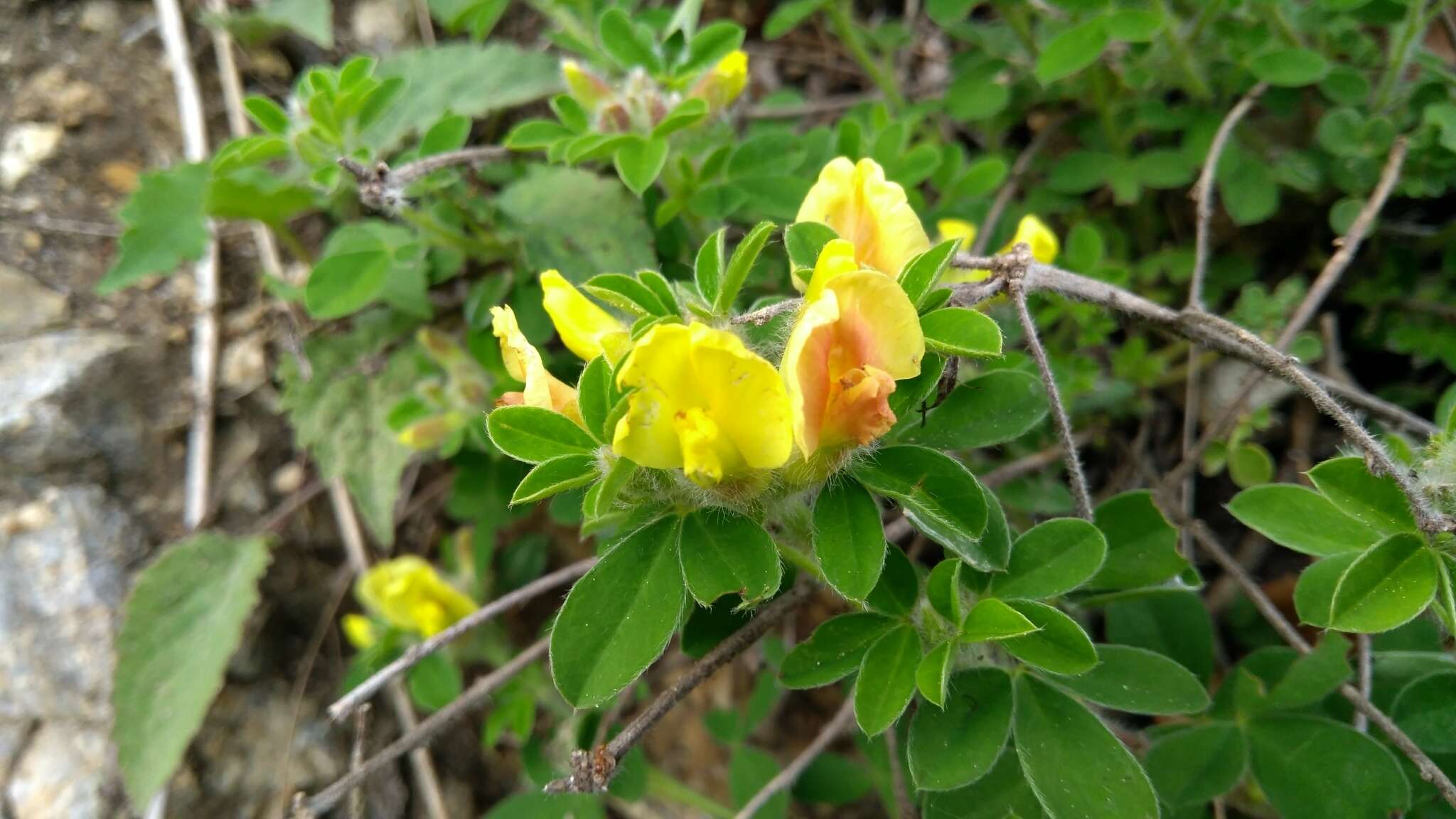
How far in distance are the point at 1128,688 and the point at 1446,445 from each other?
0.51m

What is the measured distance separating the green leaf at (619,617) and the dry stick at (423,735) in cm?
34

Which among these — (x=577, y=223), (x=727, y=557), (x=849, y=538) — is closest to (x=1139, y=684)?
(x=849, y=538)

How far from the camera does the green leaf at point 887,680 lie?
3.92ft

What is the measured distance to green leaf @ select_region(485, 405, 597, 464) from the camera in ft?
3.79

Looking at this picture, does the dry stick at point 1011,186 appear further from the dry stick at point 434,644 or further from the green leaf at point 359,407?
the green leaf at point 359,407

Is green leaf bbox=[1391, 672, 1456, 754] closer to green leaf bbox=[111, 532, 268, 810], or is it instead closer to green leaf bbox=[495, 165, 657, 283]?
green leaf bbox=[495, 165, 657, 283]

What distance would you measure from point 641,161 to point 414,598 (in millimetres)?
1239

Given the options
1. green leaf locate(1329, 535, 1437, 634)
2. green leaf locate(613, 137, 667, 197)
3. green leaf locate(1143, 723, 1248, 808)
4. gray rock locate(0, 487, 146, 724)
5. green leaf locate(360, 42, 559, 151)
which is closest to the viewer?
green leaf locate(1329, 535, 1437, 634)

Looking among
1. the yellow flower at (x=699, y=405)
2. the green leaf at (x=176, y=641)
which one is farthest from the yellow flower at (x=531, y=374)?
the green leaf at (x=176, y=641)

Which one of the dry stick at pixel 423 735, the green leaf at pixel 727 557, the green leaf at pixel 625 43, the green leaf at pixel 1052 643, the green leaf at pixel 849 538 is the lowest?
the dry stick at pixel 423 735

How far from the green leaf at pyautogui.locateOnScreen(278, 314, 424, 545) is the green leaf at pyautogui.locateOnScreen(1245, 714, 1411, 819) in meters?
1.87

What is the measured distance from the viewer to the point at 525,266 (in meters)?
2.01

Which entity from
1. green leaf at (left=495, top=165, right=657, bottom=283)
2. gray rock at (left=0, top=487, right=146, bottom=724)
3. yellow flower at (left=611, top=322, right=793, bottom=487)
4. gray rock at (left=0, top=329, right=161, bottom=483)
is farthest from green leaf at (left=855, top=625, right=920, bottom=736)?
gray rock at (left=0, top=329, right=161, bottom=483)

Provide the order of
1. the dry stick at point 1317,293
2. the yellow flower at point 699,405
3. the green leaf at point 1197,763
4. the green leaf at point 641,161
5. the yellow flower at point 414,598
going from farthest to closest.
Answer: the yellow flower at point 414,598, the dry stick at point 1317,293, the green leaf at point 641,161, the green leaf at point 1197,763, the yellow flower at point 699,405
